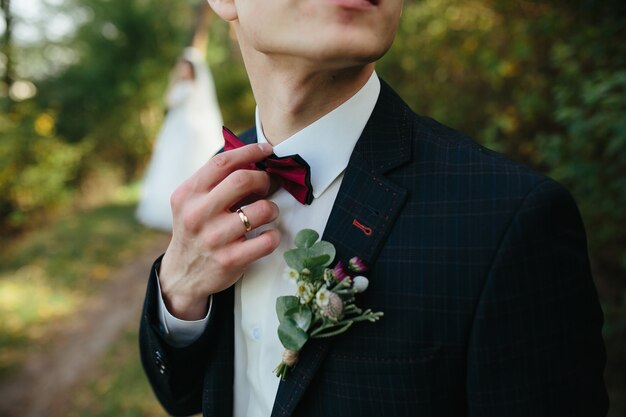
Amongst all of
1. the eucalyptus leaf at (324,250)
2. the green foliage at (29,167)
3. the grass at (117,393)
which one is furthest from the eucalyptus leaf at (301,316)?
the green foliage at (29,167)

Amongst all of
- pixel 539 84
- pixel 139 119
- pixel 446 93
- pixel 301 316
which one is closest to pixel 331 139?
pixel 301 316

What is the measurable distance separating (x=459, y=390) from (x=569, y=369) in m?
0.24

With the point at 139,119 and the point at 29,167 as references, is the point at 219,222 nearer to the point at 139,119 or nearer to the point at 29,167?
the point at 29,167

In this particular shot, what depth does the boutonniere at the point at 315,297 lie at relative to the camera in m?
1.10

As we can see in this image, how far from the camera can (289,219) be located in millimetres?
1332

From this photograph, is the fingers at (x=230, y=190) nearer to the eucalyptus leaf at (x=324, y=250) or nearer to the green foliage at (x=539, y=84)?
the eucalyptus leaf at (x=324, y=250)

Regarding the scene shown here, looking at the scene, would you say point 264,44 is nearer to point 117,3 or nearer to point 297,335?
point 297,335

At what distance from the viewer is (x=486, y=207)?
3.64 feet

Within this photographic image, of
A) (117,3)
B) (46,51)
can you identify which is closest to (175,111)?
(117,3)

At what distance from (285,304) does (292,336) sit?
8cm

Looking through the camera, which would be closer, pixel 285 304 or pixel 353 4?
pixel 353 4

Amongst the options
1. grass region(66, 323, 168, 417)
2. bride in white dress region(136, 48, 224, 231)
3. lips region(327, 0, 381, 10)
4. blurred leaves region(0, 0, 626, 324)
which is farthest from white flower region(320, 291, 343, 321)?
bride in white dress region(136, 48, 224, 231)

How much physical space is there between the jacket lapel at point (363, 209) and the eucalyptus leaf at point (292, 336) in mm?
74

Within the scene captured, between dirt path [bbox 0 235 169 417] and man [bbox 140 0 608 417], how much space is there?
10.7 ft
